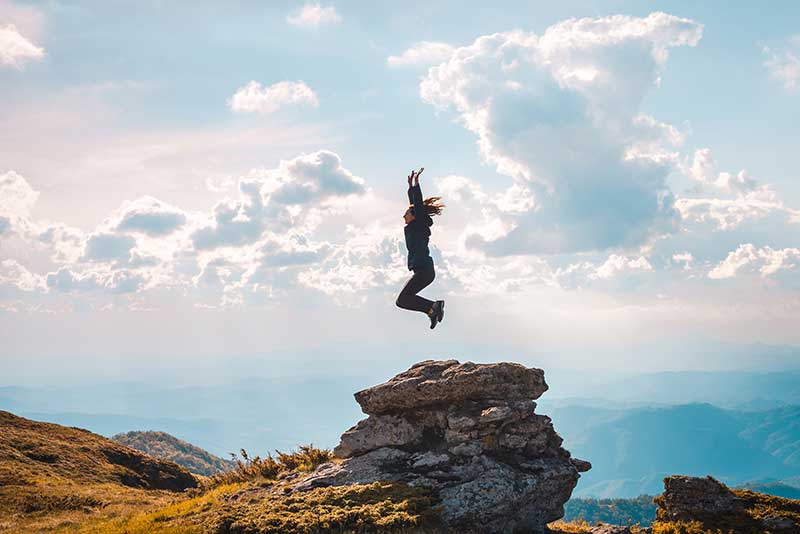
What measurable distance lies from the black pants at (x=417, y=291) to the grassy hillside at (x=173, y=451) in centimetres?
5790

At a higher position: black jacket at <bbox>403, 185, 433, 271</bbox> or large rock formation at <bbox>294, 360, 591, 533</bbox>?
black jacket at <bbox>403, 185, 433, 271</bbox>

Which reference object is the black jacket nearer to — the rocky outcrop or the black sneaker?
the black sneaker

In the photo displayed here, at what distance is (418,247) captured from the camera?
17984 mm

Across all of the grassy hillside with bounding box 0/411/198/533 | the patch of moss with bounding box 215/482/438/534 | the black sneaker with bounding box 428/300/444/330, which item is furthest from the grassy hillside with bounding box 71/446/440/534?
the black sneaker with bounding box 428/300/444/330

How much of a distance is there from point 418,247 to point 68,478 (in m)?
15.4

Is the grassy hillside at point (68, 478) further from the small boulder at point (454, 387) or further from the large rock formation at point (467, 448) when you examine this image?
the small boulder at point (454, 387)

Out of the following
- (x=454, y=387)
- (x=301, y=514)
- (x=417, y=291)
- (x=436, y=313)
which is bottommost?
(x=301, y=514)

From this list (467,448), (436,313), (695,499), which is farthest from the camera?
(436,313)

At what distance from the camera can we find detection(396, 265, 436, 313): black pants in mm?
18203

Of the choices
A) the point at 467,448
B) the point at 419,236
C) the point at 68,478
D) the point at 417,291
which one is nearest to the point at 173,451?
the point at 68,478

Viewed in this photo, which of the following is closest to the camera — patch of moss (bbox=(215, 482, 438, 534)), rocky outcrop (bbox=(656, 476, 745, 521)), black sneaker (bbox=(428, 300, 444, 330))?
patch of moss (bbox=(215, 482, 438, 534))

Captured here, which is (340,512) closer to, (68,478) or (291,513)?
(291,513)

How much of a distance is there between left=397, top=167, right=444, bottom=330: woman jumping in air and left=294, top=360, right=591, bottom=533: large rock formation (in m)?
2.27

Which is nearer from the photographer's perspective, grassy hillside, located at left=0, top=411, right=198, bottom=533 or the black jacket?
grassy hillside, located at left=0, top=411, right=198, bottom=533
